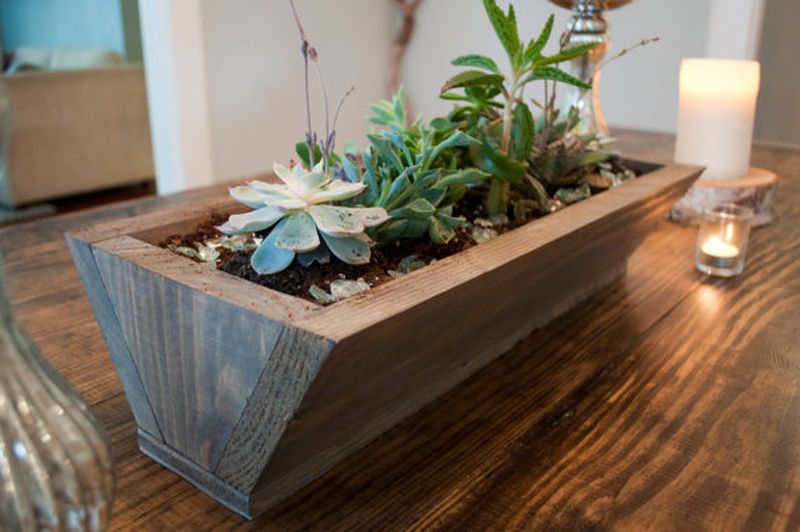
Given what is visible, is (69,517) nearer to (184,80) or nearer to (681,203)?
(681,203)

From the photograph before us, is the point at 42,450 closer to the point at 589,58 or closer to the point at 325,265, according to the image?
the point at 325,265

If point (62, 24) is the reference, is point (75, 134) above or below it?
below

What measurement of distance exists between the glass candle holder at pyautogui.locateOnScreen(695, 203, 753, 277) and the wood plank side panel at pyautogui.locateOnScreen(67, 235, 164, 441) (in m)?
0.71

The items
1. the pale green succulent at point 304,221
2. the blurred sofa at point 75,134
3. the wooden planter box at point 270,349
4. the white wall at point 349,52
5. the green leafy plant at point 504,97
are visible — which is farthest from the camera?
the blurred sofa at point 75,134

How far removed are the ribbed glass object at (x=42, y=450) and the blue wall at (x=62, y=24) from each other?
4.92m

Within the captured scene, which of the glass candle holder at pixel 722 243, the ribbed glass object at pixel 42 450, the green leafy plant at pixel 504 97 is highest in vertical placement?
the green leafy plant at pixel 504 97

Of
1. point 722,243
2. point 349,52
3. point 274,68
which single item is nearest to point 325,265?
point 722,243

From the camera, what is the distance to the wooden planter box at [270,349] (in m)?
0.45

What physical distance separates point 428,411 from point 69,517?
1.05 ft

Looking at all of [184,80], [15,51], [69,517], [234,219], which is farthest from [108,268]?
[15,51]

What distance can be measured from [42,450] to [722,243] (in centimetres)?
85

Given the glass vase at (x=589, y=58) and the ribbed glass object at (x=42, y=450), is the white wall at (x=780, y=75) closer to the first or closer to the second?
the glass vase at (x=589, y=58)

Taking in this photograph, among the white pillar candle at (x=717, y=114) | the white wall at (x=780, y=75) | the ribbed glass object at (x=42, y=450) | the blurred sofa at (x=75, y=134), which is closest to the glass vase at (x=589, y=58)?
the white pillar candle at (x=717, y=114)

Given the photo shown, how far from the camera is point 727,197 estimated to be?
44.8 inches
